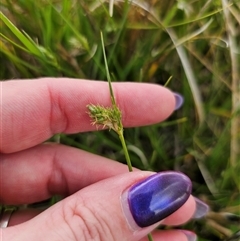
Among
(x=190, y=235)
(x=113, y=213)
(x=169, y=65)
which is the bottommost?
(x=190, y=235)


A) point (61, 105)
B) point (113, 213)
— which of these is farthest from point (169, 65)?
point (113, 213)

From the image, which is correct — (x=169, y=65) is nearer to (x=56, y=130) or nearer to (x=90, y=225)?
(x=56, y=130)

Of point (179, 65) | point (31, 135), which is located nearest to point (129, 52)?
point (179, 65)

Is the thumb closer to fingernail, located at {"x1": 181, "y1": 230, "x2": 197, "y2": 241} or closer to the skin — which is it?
the skin

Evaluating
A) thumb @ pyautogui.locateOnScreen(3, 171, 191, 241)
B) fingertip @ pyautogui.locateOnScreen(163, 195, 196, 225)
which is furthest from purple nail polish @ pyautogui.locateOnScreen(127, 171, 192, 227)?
fingertip @ pyautogui.locateOnScreen(163, 195, 196, 225)

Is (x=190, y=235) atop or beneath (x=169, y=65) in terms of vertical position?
beneath

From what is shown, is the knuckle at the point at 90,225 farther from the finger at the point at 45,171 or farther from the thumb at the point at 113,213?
the finger at the point at 45,171
